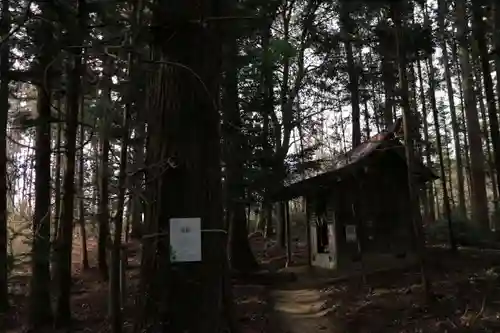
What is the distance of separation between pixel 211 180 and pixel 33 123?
82.5 inches

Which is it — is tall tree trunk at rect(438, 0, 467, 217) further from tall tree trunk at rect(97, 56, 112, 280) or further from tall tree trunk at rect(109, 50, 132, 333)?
tall tree trunk at rect(97, 56, 112, 280)

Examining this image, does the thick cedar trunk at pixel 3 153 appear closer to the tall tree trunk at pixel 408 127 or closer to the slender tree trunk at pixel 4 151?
the slender tree trunk at pixel 4 151

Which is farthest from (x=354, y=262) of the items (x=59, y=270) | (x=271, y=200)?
(x=59, y=270)

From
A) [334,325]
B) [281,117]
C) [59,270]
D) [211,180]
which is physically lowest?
[334,325]

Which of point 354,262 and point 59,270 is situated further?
point 354,262

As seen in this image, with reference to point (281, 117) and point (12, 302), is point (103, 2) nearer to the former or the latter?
point (12, 302)

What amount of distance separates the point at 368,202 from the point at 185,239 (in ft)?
44.8

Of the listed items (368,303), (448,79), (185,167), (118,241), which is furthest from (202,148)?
(448,79)

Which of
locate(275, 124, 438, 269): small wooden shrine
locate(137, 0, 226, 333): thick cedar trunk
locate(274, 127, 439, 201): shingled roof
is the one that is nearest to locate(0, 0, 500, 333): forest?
locate(137, 0, 226, 333): thick cedar trunk

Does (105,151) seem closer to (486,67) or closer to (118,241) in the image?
(118,241)

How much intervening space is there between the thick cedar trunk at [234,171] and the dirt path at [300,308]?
2.26 m

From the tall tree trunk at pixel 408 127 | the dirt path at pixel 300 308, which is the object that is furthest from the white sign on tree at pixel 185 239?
the tall tree trunk at pixel 408 127

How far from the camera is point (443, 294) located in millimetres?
10742

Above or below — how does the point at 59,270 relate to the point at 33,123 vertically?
below
